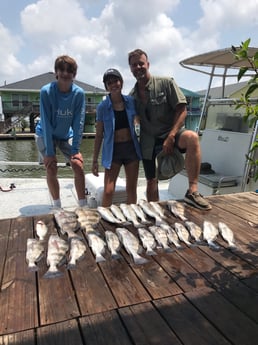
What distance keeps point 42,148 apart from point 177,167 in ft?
6.23

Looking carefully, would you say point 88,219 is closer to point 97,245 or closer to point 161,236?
point 97,245

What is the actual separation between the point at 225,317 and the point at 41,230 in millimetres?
1804

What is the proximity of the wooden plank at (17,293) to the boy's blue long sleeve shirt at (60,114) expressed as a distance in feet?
5.47

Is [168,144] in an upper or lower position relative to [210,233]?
upper

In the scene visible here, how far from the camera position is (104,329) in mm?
1561

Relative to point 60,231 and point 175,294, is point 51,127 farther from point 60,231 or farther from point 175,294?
point 175,294

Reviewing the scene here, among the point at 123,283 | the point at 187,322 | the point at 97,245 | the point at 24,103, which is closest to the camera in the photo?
the point at 187,322

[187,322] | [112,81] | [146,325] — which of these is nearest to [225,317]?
[187,322]

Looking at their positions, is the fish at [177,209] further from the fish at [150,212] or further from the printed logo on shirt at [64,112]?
the printed logo on shirt at [64,112]

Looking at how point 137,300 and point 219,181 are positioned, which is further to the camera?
point 219,181

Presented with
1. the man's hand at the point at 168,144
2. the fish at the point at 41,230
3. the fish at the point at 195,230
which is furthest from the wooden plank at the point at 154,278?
the man's hand at the point at 168,144

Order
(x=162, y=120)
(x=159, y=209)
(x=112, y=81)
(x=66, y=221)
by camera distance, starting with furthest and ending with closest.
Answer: (x=162, y=120) < (x=112, y=81) < (x=159, y=209) < (x=66, y=221)

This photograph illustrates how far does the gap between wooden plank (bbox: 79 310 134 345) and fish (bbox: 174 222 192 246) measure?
1116 millimetres

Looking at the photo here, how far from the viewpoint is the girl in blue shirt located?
12.4 ft
